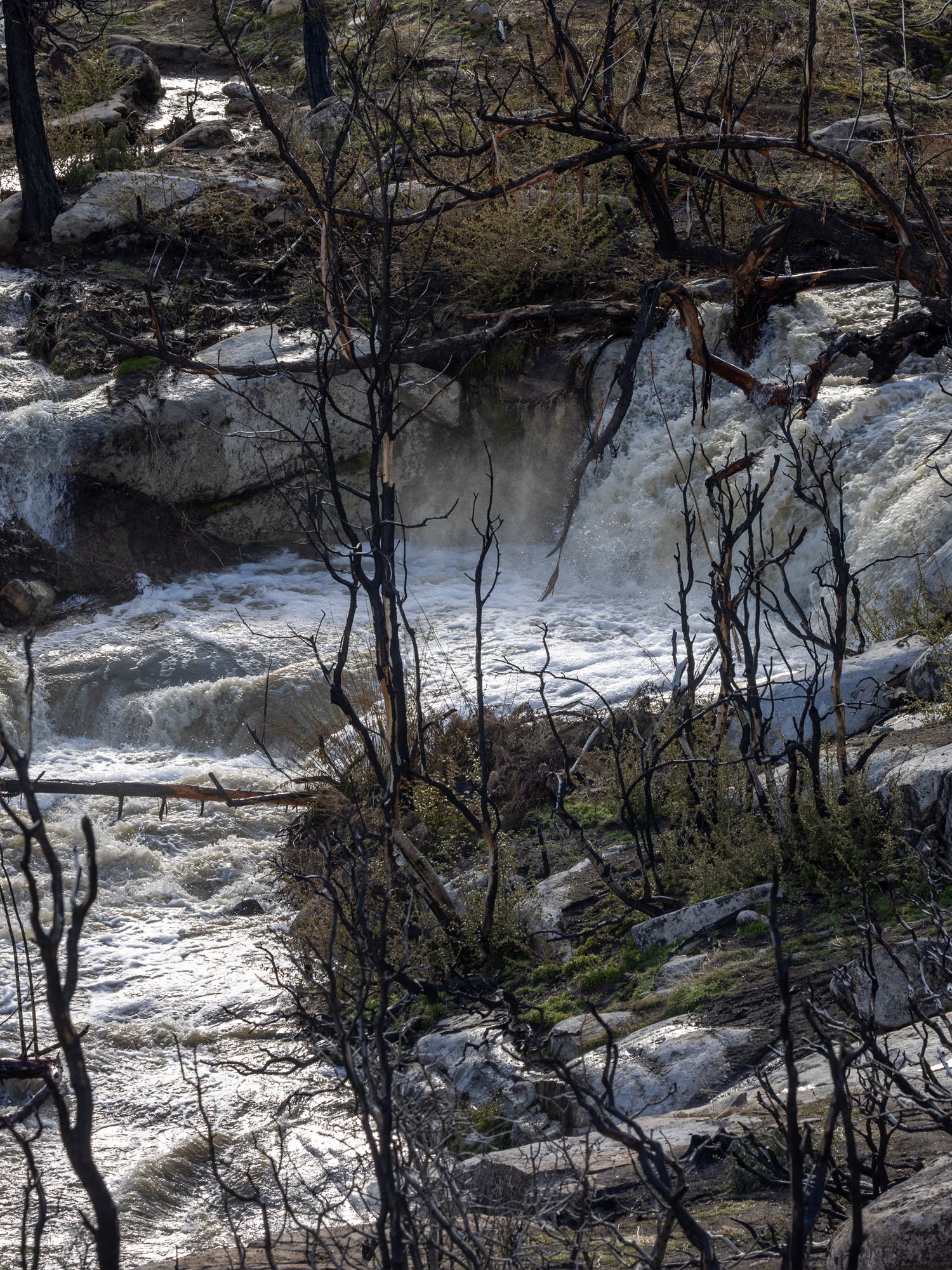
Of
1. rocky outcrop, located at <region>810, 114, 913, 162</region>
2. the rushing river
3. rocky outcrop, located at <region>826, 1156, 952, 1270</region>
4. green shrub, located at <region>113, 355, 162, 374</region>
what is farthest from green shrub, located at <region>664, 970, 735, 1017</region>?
rocky outcrop, located at <region>810, 114, 913, 162</region>

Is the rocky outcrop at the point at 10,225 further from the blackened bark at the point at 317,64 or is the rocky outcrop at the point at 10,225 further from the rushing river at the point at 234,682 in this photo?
the blackened bark at the point at 317,64

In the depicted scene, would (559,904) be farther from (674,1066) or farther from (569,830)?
(674,1066)

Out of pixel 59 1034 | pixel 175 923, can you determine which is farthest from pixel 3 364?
pixel 59 1034

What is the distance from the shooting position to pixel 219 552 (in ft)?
36.7

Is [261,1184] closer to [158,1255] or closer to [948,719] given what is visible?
[158,1255]

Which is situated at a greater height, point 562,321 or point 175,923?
point 562,321

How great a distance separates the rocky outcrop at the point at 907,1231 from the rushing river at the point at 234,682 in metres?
2.07

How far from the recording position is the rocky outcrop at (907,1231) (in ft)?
5.65

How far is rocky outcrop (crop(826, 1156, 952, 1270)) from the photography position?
1721mm

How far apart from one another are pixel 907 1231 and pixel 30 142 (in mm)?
14753

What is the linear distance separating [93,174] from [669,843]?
44.8 ft

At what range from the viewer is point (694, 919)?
4.46 meters

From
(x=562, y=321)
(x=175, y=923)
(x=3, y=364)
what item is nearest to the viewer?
(x=175, y=923)

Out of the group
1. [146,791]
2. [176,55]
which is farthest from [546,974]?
[176,55]
